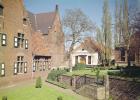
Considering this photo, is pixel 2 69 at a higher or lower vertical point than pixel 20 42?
lower

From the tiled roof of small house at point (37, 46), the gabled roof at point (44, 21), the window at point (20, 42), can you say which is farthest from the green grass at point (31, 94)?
the gabled roof at point (44, 21)

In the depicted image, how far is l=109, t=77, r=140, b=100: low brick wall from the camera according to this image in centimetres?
1634

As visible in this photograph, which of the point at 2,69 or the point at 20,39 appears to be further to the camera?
the point at 20,39

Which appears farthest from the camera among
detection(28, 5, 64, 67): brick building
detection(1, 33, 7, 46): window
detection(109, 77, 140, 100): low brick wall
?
detection(28, 5, 64, 67): brick building

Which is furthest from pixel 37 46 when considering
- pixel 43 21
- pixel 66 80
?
pixel 43 21

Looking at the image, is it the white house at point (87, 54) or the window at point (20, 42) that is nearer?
the window at point (20, 42)

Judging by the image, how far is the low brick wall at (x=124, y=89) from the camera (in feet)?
53.6

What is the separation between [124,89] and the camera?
689 inches

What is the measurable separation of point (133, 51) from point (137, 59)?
3.72ft

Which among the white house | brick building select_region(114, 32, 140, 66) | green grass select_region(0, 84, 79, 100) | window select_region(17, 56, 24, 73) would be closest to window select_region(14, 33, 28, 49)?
window select_region(17, 56, 24, 73)

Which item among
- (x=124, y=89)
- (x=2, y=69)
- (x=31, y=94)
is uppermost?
(x=2, y=69)

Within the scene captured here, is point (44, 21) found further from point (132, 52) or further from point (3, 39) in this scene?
point (3, 39)

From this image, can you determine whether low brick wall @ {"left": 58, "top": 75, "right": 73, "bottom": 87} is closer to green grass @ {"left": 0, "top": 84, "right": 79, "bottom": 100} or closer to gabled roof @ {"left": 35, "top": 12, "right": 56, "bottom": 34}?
green grass @ {"left": 0, "top": 84, "right": 79, "bottom": 100}

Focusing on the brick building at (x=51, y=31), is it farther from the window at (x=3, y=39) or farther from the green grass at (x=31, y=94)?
the green grass at (x=31, y=94)
